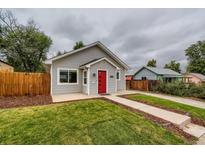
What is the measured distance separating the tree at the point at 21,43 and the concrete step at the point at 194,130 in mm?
25724

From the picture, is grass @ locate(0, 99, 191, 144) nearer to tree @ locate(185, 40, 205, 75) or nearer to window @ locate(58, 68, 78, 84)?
window @ locate(58, 68, 78, 84)

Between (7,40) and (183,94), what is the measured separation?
27203 mm

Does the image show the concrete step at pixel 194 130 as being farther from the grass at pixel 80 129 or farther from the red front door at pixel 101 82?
the red front door at pixel 101 82

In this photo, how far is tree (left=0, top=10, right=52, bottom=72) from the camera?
22.1m

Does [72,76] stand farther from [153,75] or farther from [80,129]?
[153,75]

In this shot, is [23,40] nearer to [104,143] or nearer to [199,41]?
[104,143]

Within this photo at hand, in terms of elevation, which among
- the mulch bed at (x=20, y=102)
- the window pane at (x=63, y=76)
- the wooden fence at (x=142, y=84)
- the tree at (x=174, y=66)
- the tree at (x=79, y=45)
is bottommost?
the mulch bed at (x=20, y=102)

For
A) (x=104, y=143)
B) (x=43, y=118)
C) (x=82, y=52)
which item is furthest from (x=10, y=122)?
(x=82, y=52)

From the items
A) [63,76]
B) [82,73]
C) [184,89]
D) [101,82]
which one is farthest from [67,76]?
[184,89]

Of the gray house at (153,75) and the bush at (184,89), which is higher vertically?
the gray house at (153,75)

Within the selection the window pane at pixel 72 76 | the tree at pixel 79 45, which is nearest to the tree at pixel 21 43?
the tree at pixel 79 45

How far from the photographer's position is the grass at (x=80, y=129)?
3.76 metres
